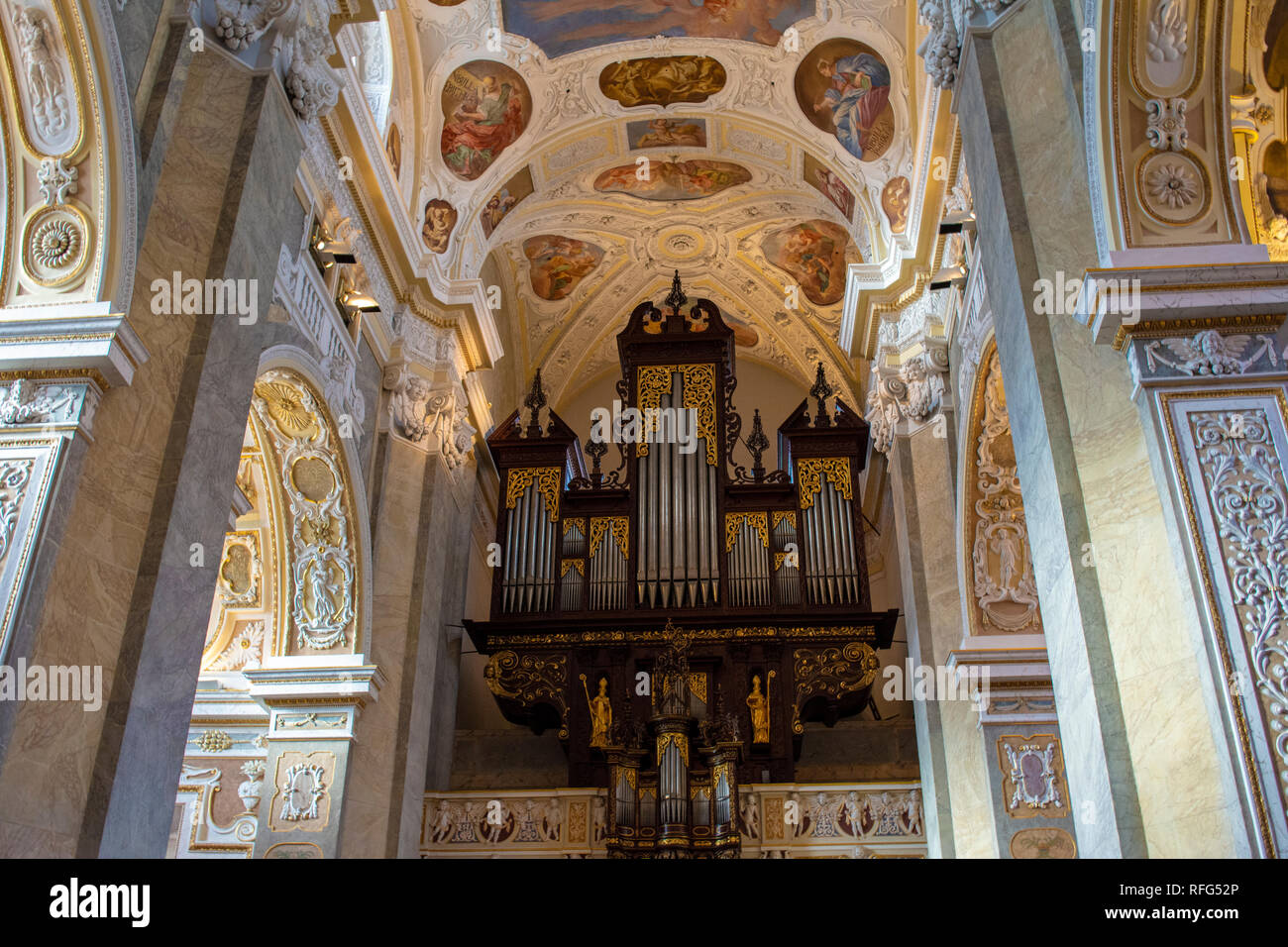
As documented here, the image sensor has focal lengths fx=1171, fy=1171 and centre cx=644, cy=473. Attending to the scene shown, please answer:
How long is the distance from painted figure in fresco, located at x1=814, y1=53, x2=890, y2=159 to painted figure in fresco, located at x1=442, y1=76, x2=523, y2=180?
3.31m

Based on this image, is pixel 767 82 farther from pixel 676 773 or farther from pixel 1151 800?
pixel 1151 800

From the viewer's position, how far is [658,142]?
45.9ft

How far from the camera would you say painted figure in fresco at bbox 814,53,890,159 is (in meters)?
11.8

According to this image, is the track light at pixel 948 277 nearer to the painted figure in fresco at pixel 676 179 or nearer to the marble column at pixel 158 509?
the painted figure in fresco at pixel 676 179

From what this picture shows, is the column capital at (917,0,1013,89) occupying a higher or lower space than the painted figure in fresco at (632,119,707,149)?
lower

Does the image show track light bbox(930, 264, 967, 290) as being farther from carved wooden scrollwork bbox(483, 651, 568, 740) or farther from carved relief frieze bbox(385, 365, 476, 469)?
carved wooden scrollwork bbox(483, 651, 568, 740)

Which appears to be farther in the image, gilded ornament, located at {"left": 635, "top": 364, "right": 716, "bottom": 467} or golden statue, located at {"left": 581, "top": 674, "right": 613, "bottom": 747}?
gilded ornament, located at {"left": 635, "top": 364, "right": 716, "bottom": 467}

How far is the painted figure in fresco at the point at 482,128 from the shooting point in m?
12.4

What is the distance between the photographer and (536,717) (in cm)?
1232

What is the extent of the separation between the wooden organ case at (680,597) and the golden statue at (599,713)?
2cm

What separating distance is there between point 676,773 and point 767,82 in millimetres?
7348

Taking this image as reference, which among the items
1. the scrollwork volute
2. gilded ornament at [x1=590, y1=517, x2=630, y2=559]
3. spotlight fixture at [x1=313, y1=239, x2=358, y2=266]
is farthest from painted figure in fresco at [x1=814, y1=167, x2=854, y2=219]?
spotlight fixture at [x1=313, y1=239, x2=358, y2=266]
